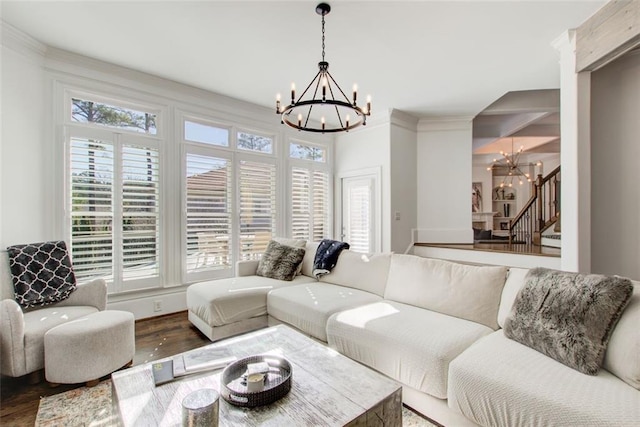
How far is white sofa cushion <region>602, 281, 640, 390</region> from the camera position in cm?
132

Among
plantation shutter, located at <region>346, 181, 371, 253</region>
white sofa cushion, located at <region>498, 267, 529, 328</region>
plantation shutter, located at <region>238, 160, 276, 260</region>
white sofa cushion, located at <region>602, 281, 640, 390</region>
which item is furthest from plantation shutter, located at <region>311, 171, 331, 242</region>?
white sofa cushion, located at <region>602, 281, 640, 390</region>

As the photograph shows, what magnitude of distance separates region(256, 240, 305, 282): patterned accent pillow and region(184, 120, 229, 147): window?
1792mm

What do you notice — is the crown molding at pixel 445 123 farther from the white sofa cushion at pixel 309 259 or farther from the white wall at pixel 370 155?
the white sofa cushion at pixel 309 259

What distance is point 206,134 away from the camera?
4180mm

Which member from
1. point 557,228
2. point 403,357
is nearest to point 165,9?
point 403,357

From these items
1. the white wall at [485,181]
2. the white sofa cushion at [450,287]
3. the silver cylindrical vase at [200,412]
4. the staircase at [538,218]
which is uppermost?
the white wall at [485,181]

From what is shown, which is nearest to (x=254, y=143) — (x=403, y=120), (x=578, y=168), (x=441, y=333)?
(x=403, y=120)

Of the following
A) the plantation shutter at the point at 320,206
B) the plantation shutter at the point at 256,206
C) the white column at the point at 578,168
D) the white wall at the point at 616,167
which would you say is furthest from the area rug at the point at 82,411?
the plantation shutter at the point at 320,206

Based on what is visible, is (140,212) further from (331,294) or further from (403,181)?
(403,181)

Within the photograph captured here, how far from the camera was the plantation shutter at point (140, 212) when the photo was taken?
3.44 m

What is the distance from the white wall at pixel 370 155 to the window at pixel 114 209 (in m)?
3.16

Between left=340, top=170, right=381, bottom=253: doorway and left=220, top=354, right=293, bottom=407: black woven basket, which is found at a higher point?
left=340, top=170, right=381, bottom=253: doorway

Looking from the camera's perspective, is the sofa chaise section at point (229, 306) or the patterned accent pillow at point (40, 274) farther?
the sofa chaise section at point (229, 306)

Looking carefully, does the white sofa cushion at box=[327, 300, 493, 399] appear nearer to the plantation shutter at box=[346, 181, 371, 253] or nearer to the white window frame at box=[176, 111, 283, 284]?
the white window frame at box=[176, 111, 283, 284]
